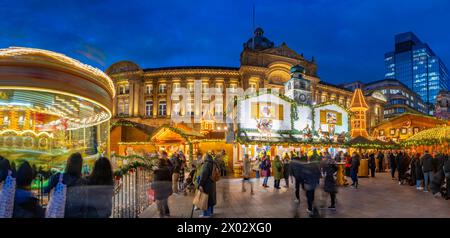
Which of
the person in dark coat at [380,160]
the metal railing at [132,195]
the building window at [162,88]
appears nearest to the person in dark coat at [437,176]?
the metal railing at [132,195]

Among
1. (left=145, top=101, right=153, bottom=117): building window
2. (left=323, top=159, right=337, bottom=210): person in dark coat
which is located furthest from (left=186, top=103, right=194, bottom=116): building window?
(left=323, top=159, right=337, bottom=210): person in dark coat

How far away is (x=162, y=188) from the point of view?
7145 millimetres

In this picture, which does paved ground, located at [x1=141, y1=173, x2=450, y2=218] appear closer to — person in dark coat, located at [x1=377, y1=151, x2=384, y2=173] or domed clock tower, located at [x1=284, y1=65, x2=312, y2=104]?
person in dark coat, located at [x1=377, y1=151, x2=384, y2=173]

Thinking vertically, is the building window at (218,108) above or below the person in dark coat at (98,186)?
above

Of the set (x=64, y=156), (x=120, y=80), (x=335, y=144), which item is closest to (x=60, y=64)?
(x=64, y=156)

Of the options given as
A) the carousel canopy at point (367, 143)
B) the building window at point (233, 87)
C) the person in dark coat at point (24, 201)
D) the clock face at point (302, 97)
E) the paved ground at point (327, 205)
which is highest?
the building window at point (233, 87)

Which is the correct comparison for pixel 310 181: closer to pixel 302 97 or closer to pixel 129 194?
pixel 129 194

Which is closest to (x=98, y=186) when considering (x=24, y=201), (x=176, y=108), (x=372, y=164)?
(x=24, y=201)

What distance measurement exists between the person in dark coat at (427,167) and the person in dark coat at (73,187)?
1197 cm

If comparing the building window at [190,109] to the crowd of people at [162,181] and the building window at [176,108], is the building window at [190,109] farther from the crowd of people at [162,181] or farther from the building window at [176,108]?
the crowd of people at [162,181]

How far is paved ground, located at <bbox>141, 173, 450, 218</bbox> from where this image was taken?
25.0 feet

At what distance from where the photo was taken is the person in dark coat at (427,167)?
447 inches
